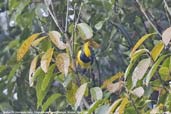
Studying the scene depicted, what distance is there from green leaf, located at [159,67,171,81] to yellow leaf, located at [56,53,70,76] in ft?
0.75

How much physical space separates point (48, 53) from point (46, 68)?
0.17ft

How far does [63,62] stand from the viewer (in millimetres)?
1318

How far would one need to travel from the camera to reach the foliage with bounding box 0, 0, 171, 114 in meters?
1.25

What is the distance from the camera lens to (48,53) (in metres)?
1.34

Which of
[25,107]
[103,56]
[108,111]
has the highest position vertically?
[108,111]

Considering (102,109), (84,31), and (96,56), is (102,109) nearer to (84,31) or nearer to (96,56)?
(84,31)

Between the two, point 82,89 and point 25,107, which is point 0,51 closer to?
point 25,107

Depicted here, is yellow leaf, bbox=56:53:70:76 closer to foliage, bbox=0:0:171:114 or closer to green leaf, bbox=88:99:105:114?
foliage, bbox=0:0:171:114

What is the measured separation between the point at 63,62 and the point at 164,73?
247 millimetres

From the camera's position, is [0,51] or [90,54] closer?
[90,54]

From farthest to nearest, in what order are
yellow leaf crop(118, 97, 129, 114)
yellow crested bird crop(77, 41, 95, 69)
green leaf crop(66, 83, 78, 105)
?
yellow crested bird crop(77, 41, 95, 69) → green leaf crop(66, 83, 78, 105) → yellow leaf crop(118, 97, 129, 114)

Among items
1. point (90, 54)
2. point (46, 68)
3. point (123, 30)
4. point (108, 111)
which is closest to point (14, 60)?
point (90, 54)

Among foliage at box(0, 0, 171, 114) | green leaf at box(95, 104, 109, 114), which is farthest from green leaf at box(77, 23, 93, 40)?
green leaf at box(95, 104, 109, 114)

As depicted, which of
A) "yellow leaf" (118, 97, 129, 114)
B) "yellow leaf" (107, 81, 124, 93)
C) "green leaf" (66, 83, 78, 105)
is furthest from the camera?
"green leaf" (66, 83, 78, 105)
